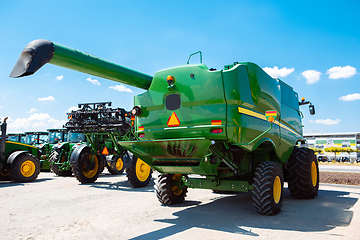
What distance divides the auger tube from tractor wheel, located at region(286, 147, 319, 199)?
4.72 meters

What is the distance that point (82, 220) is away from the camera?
5289mm

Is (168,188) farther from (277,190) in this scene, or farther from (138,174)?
(138,174)

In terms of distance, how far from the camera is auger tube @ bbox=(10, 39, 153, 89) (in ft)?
12.8

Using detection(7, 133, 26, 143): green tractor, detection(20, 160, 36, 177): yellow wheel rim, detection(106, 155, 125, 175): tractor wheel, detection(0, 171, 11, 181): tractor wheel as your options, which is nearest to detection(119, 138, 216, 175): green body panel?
detection(106, 155, 125, 175): tractor wheel

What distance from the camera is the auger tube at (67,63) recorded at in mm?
3904

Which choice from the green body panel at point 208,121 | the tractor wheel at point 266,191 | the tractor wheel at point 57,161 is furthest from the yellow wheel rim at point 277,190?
the tractor wheel at point 57,161

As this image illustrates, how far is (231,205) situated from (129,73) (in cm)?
393

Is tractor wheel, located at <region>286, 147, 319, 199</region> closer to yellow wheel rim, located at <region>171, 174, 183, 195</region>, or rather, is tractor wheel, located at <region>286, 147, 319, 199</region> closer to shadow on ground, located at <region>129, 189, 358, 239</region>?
shadow on ground, located at <region>129, 189, 358, 239</region>

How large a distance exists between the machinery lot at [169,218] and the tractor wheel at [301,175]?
27cm

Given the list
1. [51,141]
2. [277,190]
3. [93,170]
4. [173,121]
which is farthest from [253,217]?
[51,141]

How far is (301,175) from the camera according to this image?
24.3 ft

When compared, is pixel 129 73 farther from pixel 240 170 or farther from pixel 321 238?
pixel 321 238

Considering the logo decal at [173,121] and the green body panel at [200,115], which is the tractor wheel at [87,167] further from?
the logo decal at [173,121]

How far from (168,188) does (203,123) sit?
79.8 inches
